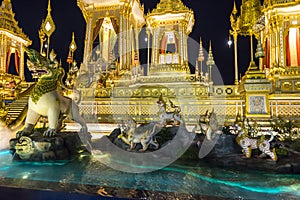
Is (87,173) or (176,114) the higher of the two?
(176,114)

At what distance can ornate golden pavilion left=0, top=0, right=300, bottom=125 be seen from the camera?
25.3ft

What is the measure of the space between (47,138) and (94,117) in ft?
19.2

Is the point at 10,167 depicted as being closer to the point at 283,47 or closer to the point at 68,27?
the point at 283,47

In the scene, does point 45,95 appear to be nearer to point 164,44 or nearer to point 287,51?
point 164,44

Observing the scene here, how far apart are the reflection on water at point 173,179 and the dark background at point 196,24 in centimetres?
1739

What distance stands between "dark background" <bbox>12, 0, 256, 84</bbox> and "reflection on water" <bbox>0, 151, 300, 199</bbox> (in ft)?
57.0

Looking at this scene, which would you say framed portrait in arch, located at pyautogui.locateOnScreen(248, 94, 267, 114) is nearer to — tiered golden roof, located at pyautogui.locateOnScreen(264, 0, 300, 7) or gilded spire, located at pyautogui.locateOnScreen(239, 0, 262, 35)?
tiered golden roof, located at pyautogui.locateOnScreen(264, 0, 300, 7)

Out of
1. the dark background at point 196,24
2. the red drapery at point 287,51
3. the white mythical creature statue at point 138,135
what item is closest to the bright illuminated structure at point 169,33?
the red drapery at point 287,51

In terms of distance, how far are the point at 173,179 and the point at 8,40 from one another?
18.9 meters

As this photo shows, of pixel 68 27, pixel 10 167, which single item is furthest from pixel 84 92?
pixel 68 27

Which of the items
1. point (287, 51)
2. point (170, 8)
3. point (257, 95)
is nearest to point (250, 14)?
point (287, 51)

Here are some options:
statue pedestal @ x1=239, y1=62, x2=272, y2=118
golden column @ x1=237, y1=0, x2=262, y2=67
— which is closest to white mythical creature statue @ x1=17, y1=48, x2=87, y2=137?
statue pedestal @ x1=239, y1=62, x2=272, y2=118

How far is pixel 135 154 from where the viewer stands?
3.49 m

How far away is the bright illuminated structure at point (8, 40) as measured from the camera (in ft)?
52.9
